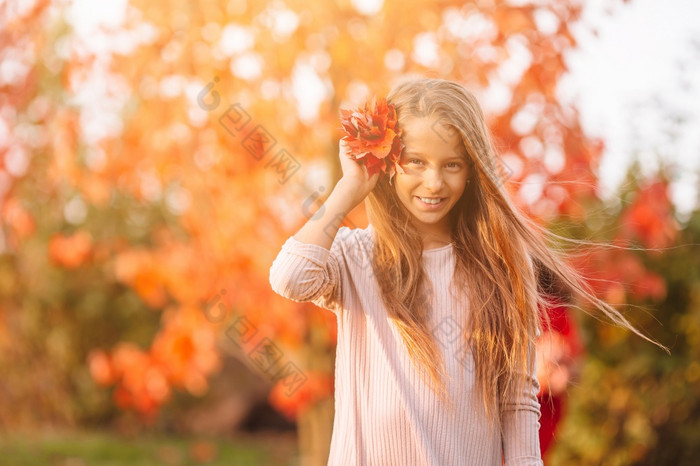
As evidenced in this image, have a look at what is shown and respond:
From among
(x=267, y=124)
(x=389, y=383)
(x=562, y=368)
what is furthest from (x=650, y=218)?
(x=389, y=383)

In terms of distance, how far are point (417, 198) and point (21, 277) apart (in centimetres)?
724

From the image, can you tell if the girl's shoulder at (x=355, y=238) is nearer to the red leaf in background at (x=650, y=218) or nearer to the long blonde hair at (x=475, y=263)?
the long blonde hair at (x=475, y=263)

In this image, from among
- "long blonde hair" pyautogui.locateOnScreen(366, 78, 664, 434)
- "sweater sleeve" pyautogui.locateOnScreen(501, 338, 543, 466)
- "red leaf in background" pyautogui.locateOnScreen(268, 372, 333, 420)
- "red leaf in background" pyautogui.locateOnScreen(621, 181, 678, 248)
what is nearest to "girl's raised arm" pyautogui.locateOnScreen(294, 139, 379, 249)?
"long blonde hair" pyautogui.locateOnScreen(366, 78, 664, 434)

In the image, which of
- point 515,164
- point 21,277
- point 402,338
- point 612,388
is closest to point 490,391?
point 402,338

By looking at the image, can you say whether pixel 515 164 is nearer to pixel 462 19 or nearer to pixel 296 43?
pixel 462 19

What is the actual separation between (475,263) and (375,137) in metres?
0.39

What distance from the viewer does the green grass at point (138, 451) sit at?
6.68 meters

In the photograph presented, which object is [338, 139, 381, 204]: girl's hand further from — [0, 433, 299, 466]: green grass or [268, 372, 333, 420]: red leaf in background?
[0, 433, 299, 466]: green grass

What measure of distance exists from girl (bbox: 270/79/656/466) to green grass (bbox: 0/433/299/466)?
17.5 feet

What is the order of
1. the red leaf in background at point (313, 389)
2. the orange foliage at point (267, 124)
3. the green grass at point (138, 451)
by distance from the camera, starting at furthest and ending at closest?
the green grass at point (138, 451)
the red leaf in background at point (313, 389)
the orange foliage at point (267, 124)

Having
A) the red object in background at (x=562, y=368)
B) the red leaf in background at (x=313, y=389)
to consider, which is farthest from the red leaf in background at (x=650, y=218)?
the red leaf in background at (x=313, y=389)

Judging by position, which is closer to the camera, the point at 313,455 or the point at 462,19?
the point at 462,19

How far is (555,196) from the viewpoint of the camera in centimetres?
360

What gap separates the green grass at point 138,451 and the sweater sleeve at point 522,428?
5300mm
